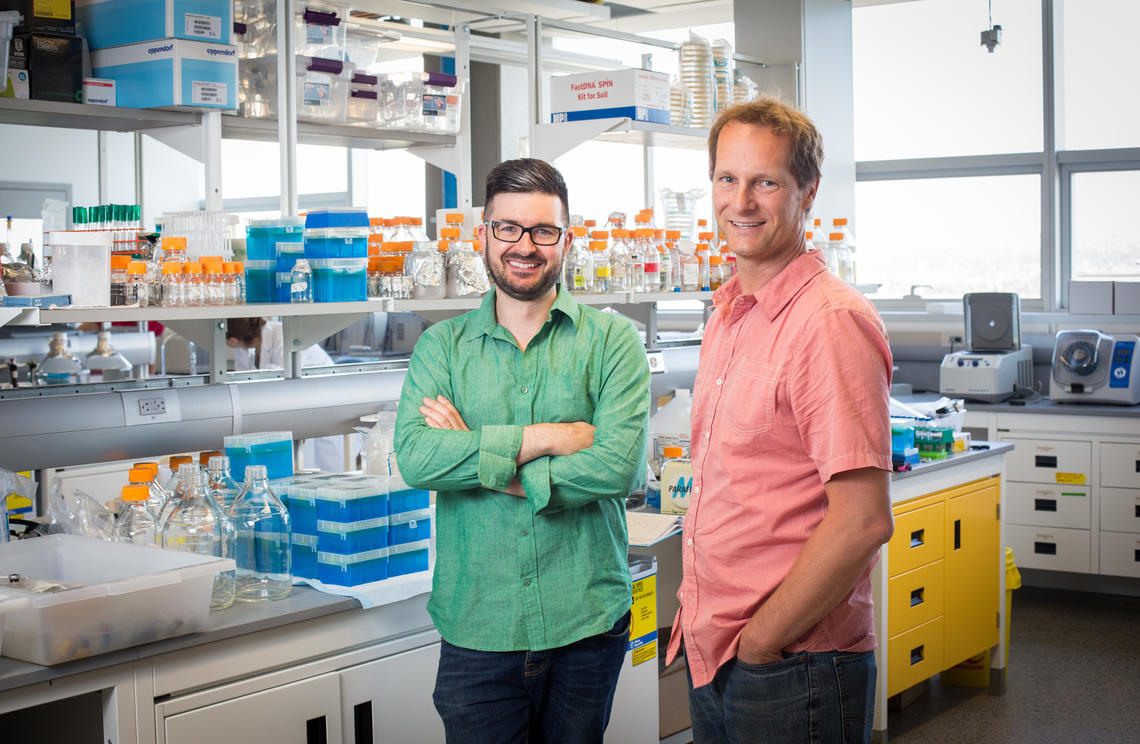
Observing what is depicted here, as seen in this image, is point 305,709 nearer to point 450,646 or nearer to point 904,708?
point 450,646

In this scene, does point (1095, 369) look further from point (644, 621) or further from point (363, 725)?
point (363, 725)

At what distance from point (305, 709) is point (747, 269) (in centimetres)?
129

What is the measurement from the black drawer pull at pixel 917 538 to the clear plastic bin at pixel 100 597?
2.55 metres

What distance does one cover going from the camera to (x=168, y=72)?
267cm

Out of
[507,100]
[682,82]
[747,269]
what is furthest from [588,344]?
[507,100]

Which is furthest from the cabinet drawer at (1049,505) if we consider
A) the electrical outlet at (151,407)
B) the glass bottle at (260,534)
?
the electrical outlet at (151,407)

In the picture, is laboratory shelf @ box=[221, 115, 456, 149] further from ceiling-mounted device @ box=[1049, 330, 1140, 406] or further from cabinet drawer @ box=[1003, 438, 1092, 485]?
ceiling-mounted device @ box=[1049, 330, 1140, 406]

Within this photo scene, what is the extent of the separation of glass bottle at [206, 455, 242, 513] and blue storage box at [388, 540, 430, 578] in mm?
366

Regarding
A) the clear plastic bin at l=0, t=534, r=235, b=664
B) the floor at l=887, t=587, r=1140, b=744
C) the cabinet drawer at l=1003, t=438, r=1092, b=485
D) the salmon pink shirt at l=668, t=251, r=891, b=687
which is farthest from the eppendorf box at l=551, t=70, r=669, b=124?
the cabinet drawer at l=1003, t=438, r=1092, b=485

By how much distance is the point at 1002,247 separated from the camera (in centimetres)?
683

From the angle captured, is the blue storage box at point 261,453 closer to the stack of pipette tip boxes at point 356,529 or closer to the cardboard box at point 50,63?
the stack of pipette tip boxes at point 356,529

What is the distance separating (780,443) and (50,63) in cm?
197

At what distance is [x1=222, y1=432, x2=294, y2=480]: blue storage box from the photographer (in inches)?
103

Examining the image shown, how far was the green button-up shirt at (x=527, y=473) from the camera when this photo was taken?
2.04 m
